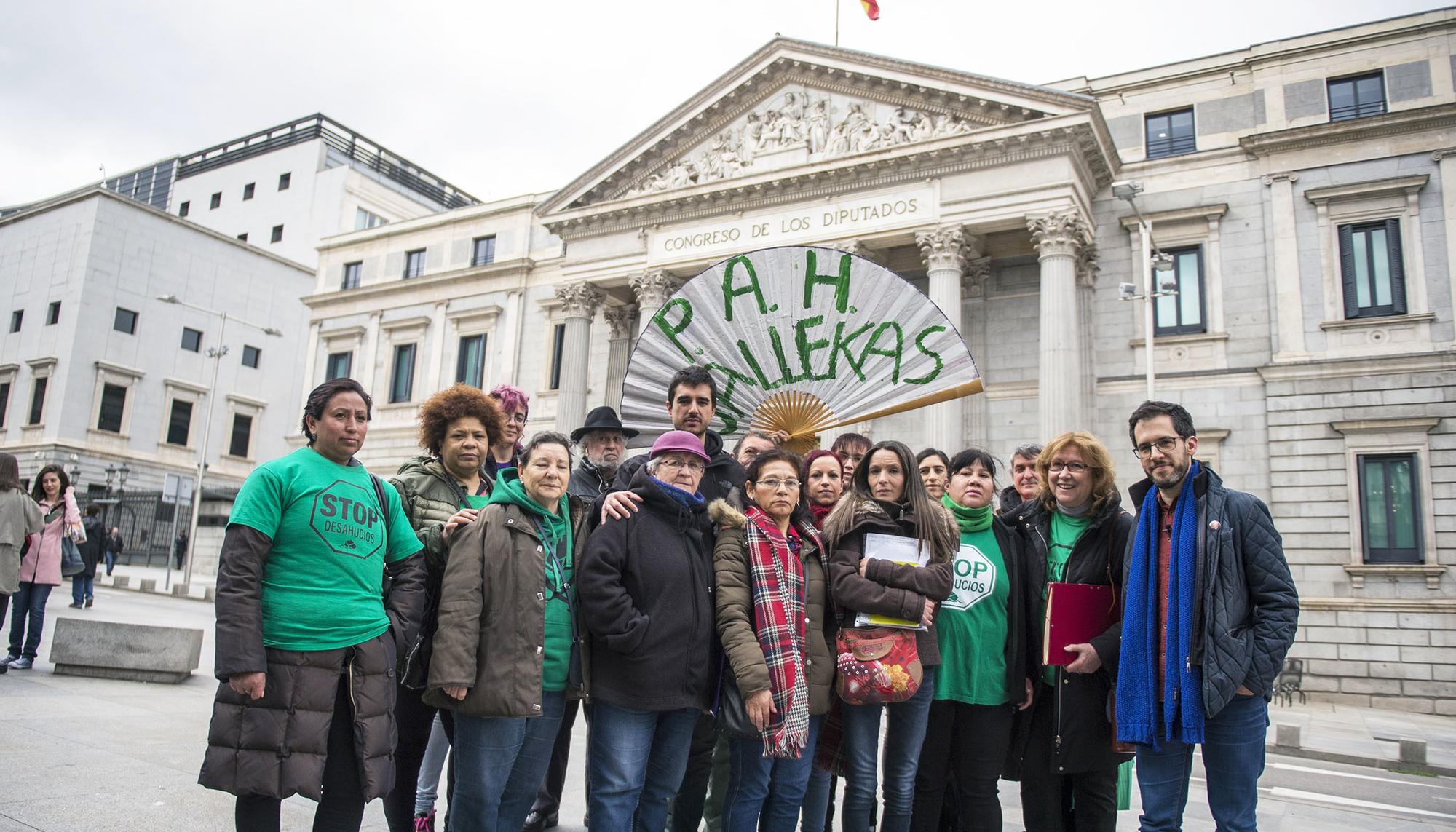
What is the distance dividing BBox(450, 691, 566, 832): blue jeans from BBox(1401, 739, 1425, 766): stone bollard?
35.4ft

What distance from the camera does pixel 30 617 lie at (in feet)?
30.8

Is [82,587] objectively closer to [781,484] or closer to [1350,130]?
[781,484]

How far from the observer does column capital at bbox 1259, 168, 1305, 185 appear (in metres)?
21.1

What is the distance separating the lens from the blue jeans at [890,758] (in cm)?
476

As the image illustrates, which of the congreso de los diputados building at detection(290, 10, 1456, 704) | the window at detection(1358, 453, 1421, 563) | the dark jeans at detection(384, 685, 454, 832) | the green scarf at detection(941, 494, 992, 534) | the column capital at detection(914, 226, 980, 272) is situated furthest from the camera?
the column capital at detection(914, 226, 980, 272)

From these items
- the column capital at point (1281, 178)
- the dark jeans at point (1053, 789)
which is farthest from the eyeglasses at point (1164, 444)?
the column capital at point (1281, 178)

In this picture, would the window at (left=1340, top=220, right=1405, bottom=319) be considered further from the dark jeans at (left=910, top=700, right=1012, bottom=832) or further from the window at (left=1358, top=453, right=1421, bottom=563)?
the dark jeans at (left=910, top=700, right=1012, bottom=832)

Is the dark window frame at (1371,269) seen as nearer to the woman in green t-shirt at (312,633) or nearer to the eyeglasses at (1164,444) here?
the eyeglasses at (1164,444)

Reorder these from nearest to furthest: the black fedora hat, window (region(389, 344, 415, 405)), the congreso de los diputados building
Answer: the black fedora hat
the congreso de los diputados building
window (region(389, 344, 415, 405))

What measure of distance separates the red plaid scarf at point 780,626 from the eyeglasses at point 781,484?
14 cm

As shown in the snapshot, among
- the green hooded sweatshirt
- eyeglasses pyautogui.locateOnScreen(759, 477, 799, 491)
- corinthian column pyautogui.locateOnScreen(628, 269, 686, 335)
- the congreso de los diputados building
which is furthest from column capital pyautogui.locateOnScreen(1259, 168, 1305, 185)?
the green hooded sweatshirt

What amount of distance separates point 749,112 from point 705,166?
75.8 inches

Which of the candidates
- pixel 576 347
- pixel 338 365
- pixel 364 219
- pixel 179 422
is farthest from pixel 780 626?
pixel 364 219

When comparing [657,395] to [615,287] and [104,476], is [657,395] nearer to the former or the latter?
[615,287]
